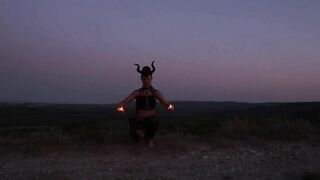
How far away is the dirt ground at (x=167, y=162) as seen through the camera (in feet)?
31.3

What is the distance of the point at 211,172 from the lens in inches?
391

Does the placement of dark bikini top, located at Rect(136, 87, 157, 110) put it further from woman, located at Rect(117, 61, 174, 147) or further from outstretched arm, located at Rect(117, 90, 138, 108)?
outstretched arm, located at Rect(117, 90, 138, 108)

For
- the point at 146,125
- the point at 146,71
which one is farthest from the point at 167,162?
the point at 146,71

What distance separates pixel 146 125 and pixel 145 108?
0.42 m

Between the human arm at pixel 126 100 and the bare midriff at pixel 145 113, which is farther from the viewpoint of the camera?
the bare midriff at pixel 145 113

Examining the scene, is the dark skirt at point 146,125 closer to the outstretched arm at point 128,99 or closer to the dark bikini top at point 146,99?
the dark bikini top at point 146,99

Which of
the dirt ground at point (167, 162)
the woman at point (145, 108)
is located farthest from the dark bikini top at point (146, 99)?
the dirt ground at point (167, 162)

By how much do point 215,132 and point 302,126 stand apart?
2.92 meters

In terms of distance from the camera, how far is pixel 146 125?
12398mm

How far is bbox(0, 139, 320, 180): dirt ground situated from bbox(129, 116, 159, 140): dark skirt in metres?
0.38

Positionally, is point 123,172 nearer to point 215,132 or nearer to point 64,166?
point 64,166

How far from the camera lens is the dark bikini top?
1242 cm

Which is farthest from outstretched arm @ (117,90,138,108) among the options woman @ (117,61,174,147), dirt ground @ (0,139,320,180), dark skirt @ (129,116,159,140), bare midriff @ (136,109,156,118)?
dirt ground @ (0,139,320,180)

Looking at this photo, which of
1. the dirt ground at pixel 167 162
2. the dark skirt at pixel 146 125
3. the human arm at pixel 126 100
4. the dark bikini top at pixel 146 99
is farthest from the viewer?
the dark bikini top at pixel 146 99
